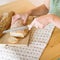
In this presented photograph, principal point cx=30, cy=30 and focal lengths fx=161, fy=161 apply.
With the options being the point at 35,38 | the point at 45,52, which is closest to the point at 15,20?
the point at 35,38

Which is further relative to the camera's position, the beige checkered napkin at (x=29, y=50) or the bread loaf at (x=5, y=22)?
the bread loaf at (x=5, y=22)

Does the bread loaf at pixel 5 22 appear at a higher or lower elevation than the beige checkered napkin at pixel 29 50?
higher

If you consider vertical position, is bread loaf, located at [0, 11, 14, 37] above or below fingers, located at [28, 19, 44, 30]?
below

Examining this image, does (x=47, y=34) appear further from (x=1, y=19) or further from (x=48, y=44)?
(x=1, y=19)

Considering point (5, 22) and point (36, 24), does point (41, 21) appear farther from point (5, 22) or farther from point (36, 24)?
point (5, 22)

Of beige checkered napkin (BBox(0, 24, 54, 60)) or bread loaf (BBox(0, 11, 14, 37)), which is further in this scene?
bread loaf (BBox(0, 11, 14, 37))

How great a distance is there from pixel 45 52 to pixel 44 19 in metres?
0.19

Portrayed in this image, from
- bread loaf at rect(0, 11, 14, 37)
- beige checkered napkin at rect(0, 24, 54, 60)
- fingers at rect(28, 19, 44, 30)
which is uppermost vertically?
fingers at rect(28, 19, 44, 30)

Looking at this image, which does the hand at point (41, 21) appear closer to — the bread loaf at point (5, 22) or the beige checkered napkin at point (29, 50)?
the beige checkered napkin at point (29, 50)

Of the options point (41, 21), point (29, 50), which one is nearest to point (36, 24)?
point (41, 21)

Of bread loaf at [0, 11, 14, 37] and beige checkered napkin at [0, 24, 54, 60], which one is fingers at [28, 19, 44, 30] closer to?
beige checkered napkin at [0, 24, 54, 60]

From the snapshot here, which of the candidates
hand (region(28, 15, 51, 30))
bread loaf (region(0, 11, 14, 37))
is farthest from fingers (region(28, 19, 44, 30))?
bread loaf (region(0, 11, 14, 37))

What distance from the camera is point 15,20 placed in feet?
3.36

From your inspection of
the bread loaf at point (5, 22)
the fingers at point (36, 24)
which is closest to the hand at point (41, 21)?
the fingers at point (36, 24)
